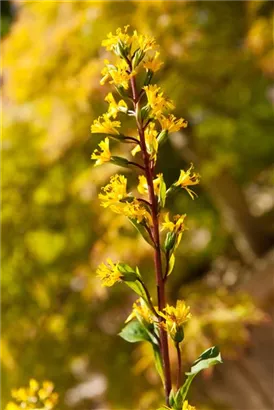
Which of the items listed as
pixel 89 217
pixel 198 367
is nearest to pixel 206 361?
pixel 198 367

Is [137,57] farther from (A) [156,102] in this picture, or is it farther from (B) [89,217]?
(B) [89,217]

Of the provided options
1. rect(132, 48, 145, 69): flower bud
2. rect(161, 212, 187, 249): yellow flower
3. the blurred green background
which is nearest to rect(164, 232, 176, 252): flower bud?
rect(161, 212, 187, 249): yellow flower

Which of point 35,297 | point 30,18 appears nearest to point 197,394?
point 35,297

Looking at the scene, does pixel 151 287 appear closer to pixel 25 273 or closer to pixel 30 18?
pixel 25 273

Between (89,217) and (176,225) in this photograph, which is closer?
(176,225)

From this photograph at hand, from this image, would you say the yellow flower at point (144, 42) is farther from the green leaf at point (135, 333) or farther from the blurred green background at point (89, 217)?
→ the blurred green background at point (89, 217)

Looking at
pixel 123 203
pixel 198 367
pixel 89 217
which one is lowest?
pixel 198 367

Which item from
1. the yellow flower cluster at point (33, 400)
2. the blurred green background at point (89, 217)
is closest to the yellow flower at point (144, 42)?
the yellow flower cluster at point (33, 400)
